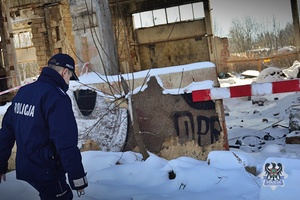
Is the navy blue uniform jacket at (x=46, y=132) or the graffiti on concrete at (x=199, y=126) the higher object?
the navy blue uniform jacket at (x=46, y=132)

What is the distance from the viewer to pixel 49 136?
7.59 ft

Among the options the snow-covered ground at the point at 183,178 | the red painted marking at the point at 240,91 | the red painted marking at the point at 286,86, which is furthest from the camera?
the red painted marking at the point at 240,91

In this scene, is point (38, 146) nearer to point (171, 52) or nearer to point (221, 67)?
point (171, 52)

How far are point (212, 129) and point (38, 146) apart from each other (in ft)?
6.85

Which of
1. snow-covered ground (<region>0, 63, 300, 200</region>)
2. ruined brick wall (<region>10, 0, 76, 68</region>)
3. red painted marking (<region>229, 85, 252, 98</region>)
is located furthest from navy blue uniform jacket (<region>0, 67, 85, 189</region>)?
ruined brick wall (<region>10, 0, 76, 68</region>)

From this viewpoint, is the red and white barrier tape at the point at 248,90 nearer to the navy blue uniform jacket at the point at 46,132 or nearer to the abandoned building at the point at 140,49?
the abandoned building at the point at 140,49

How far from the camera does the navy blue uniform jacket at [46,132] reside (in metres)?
2.22

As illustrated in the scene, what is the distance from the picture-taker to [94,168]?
147 inches

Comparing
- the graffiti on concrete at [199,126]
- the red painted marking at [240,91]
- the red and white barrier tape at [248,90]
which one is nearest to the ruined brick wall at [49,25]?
the graffiti on concrete at [199,126]

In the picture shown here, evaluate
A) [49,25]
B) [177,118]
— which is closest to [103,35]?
[177,118]

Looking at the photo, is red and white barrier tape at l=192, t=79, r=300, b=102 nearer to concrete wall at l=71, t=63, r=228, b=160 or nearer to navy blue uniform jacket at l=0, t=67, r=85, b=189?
concrete wall at l=71, t=63, r=228, b=160

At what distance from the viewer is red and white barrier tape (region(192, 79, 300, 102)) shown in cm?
332

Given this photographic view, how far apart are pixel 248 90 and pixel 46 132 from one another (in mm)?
2155

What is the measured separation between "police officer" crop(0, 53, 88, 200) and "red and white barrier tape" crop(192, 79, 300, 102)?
1.73m
